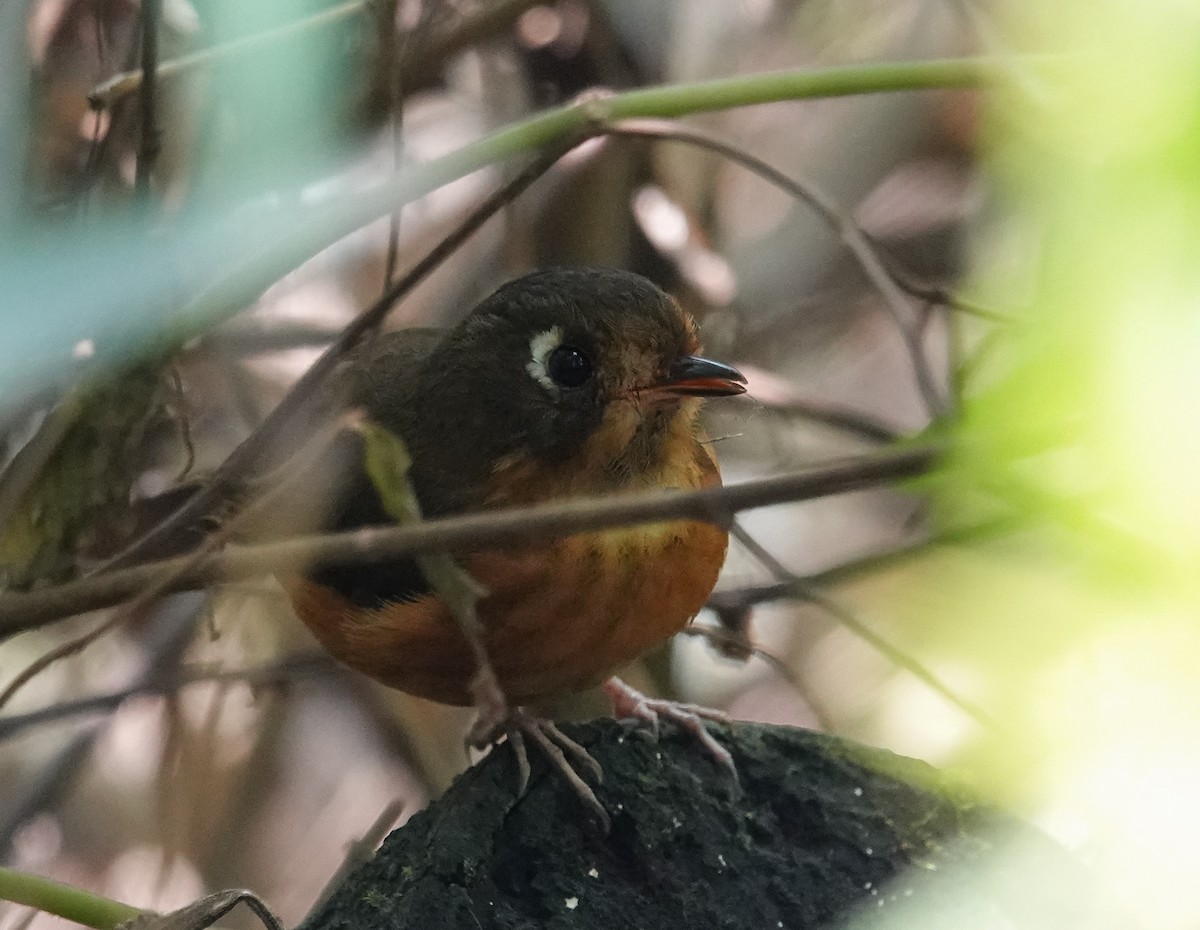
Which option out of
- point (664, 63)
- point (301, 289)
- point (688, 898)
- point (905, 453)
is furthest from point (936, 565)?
point (664, 63)

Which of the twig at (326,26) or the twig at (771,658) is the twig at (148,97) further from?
the twig at (771,658)

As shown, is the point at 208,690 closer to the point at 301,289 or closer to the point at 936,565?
the point at 301,289

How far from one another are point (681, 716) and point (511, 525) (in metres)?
0.96

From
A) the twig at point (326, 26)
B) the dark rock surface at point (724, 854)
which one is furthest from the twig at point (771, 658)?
the twig at point (326, 26)

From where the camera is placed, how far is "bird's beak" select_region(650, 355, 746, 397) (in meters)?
1.72

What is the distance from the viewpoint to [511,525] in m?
0.69

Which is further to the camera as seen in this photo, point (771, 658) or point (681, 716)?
point (771, 658)

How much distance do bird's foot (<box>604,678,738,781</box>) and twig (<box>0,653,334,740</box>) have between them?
28.1 inches

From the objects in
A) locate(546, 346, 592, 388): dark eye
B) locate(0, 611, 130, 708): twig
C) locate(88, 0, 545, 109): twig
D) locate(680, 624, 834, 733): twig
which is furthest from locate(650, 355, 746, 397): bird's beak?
locate(0, 611, 130, 708): twig

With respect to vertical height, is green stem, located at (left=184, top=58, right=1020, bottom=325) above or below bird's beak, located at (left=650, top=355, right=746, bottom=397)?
above

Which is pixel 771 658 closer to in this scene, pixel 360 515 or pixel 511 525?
pixel 360 515

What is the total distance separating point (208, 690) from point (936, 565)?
2.06m

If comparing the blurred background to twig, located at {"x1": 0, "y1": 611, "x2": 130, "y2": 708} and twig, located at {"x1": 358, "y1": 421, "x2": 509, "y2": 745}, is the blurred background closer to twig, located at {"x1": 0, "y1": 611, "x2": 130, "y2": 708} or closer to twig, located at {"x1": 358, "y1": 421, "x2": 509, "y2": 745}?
twig, located at {"x1": 358, "y1": 421, "x2": 509, "y2": 745}

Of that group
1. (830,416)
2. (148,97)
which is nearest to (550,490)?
(148,97)
